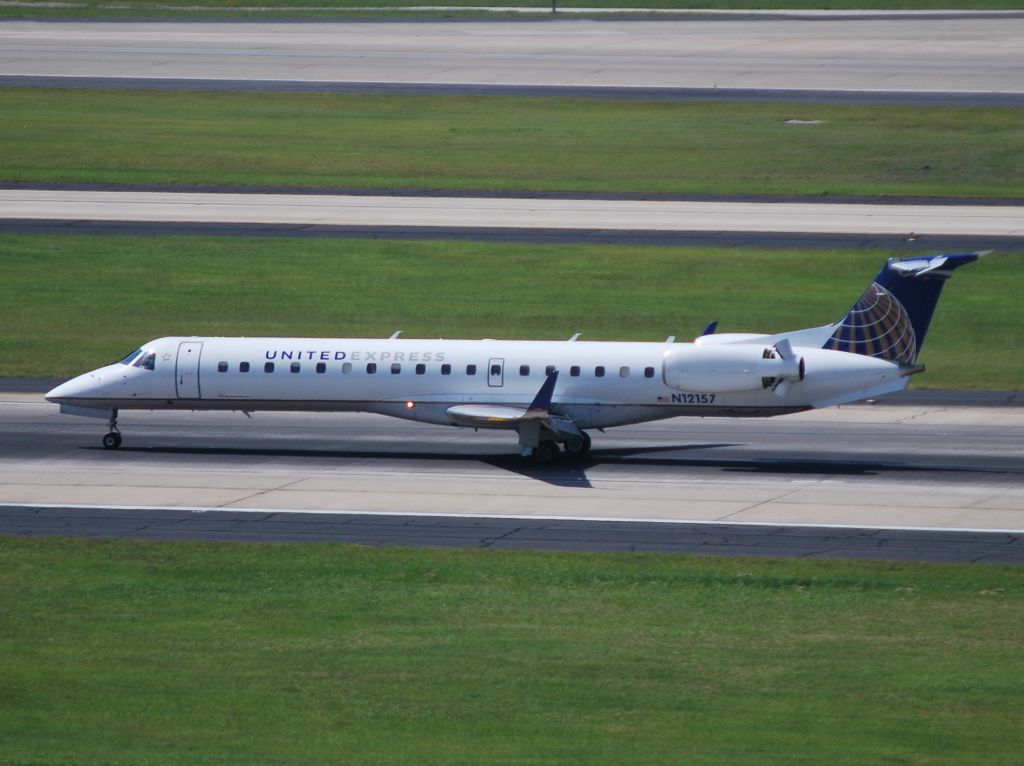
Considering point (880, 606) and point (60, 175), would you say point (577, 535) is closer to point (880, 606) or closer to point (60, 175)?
point (880, 606)

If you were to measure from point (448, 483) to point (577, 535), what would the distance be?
577 cm

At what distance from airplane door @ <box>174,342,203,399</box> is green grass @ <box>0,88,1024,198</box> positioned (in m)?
34.0

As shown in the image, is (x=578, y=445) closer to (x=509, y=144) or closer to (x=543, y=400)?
(x=543, y=400)

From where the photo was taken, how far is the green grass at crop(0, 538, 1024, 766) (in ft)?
74.9

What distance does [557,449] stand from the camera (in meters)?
41.5

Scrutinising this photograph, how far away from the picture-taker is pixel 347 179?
76.8 m

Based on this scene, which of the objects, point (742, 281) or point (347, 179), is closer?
point (742, 281)

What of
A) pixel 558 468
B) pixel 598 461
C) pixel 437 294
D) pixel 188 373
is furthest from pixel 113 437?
pixel 437 294

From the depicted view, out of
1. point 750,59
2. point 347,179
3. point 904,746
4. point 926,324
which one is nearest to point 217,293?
point 347,179

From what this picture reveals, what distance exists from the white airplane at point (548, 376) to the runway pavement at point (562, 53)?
174 feet

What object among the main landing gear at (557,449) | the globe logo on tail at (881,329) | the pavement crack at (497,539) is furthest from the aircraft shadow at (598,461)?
the pavement crack at (497,539)

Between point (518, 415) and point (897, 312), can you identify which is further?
point (518, 415)

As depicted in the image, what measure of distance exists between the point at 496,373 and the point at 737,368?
6046 millimetres

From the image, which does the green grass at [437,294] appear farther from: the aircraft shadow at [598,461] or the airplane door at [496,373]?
the airplane door at [496,373]
